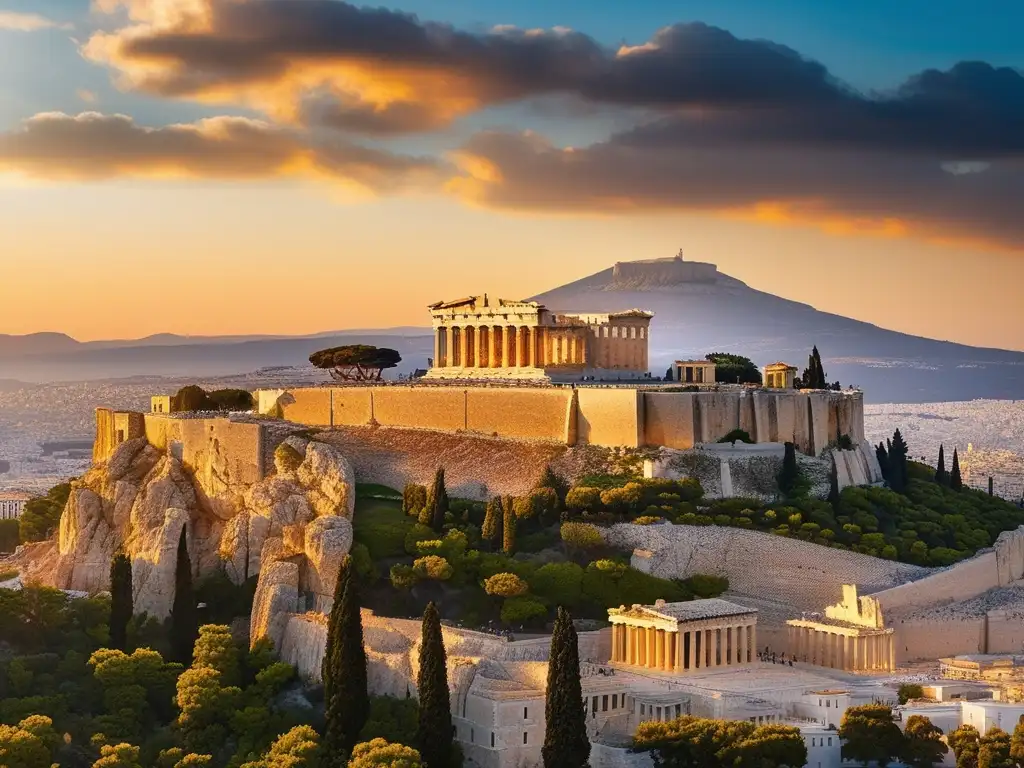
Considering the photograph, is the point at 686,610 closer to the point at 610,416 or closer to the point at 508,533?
the point at 508,533

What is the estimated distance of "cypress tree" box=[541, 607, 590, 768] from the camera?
51812mm

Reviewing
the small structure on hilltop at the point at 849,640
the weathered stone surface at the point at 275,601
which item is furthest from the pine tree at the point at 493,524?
the small structure on hilltop at the point at 849,640

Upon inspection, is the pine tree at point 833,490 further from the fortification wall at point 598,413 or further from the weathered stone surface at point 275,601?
the weathered stone surface at point 275,601

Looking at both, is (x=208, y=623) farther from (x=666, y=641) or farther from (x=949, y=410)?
(x=949, y=410)

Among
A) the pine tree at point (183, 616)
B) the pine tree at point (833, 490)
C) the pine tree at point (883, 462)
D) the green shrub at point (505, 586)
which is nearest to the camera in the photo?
the green shrub at point (505, 586)

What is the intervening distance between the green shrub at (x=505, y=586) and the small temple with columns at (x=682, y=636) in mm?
3348

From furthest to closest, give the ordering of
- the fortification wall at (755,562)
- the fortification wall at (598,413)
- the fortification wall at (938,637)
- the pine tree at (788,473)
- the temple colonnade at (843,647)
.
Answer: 1. the fortification wall at (598,413)
2. the pine tree at (788,473)
3. the fortification wall at (755,562)
4. the fortification wall at (938,637)
5. the temple colonnade at (843,647)

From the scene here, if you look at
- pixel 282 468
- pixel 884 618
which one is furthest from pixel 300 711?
pixel 884 618

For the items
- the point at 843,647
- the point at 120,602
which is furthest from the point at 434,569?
the point at 843,647

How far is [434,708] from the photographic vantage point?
5381 cm

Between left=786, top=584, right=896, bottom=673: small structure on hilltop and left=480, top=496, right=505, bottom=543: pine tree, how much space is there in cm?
1042

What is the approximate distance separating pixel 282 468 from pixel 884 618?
2207cm

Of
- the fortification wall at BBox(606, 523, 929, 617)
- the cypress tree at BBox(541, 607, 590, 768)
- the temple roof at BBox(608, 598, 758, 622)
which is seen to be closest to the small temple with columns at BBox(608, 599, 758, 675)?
the temple roof at BBox(608, 598, 758, 622)

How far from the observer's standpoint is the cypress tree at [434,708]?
53594 mm
